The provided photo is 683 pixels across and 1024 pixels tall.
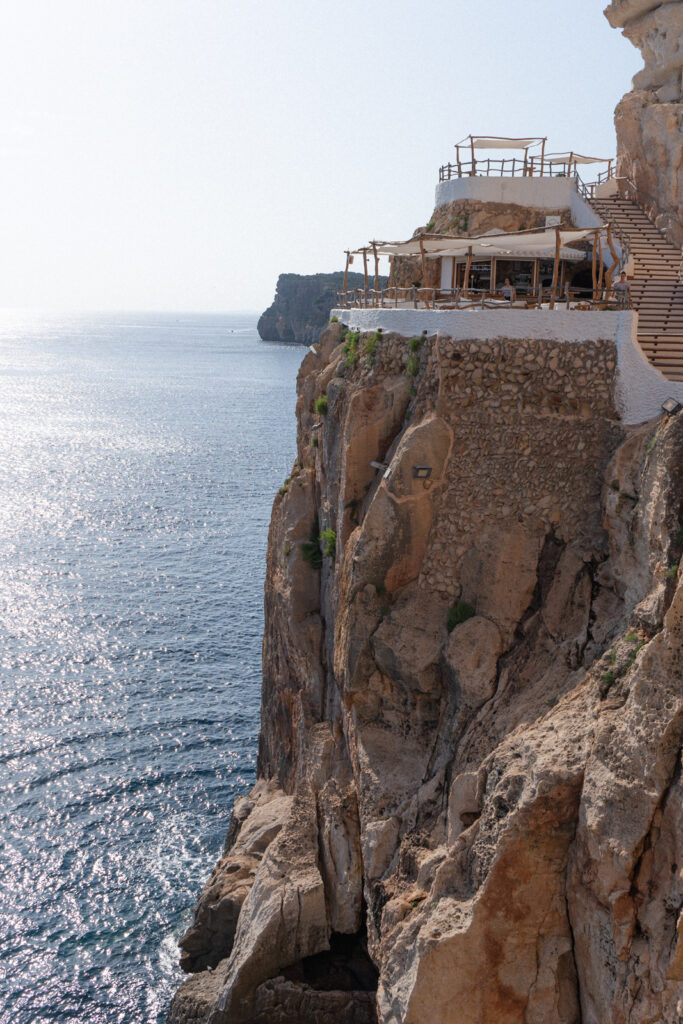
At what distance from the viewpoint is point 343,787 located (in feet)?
80.2

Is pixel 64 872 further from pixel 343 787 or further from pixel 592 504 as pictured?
pixel 592 504

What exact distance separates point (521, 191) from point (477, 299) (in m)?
6.87

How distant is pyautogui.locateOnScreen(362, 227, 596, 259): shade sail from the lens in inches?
1031

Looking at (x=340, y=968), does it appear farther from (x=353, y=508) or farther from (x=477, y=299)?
(x=477, y=299)

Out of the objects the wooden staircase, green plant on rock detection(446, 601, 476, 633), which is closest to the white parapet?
the wooden staircase

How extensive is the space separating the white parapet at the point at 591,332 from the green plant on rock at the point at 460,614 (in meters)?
5.83

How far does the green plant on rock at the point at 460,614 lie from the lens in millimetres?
22141

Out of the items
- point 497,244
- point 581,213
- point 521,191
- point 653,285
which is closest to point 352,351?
point 497,244

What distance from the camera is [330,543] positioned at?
2827cm

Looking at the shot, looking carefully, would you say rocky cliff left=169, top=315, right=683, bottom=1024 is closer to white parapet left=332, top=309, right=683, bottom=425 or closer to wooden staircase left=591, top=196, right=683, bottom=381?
white parapet left=332, top=309, right=683, bottom=425

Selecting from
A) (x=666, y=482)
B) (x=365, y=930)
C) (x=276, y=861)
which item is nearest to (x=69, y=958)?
(x=276, y=861)

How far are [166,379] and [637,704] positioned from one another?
175290 millimetres

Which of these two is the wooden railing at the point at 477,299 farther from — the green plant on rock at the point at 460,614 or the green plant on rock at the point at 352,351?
the green plant on rock at the point at 460,614

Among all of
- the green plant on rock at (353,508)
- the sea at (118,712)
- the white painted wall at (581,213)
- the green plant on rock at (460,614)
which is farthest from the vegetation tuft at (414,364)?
the sea at (118,712)
